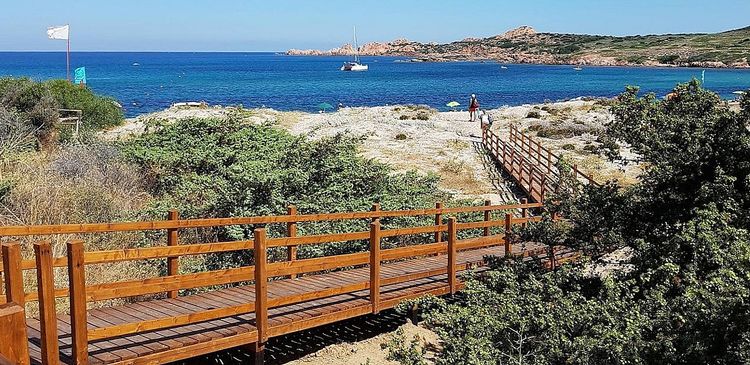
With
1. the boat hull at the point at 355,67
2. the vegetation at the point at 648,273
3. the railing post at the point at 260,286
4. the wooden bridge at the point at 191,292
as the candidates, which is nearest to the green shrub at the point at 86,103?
the wooden bridge at the point at 191,292

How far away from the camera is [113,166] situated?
13.5 m

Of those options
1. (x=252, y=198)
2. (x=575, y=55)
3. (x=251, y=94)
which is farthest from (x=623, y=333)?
(x=575, y=55)

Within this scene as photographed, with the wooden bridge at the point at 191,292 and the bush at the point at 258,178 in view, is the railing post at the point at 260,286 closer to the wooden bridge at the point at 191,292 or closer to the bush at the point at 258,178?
the wooden bridge at the point at 191,292

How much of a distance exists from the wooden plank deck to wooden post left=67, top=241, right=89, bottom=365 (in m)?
0.22

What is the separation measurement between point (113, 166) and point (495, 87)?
81244 mm

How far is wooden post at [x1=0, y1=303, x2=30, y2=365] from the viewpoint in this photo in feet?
7.32

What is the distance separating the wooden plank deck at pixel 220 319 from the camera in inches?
231

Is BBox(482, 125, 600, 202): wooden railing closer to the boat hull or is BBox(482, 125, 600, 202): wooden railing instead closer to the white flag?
the white flag

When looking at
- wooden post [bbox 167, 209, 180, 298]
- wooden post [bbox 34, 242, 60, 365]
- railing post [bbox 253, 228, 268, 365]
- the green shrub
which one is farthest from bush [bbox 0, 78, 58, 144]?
wooden post [bbox 34, 242, 60, 365]

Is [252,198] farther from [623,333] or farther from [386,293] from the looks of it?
[623,333]

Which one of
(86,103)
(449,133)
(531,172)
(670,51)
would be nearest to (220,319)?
(531,172)

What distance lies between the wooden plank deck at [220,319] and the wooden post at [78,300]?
0.22 meters

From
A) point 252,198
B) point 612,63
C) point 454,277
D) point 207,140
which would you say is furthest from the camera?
point 612,63

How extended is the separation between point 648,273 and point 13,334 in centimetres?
536
